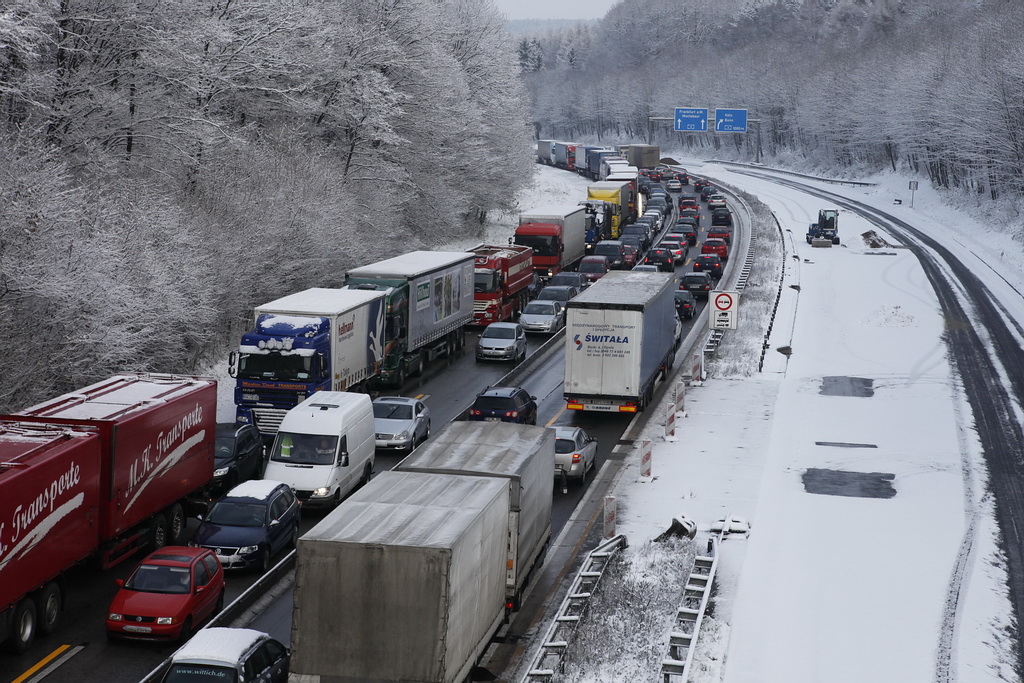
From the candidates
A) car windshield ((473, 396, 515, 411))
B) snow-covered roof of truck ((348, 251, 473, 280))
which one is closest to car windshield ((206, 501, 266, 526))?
car windshield ((473, 396, 515, 411))

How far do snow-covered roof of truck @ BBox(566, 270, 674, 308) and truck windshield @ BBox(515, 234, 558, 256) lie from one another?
21.0 m

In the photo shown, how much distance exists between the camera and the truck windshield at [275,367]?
30031 millimetres

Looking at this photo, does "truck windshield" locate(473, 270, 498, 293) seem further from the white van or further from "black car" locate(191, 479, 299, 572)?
"black car" locate(191, 479, 299, 572)

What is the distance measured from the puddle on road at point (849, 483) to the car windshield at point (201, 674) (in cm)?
1600

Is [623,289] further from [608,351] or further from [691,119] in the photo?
[691,119]

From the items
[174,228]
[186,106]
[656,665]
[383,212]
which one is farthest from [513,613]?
[383,212]

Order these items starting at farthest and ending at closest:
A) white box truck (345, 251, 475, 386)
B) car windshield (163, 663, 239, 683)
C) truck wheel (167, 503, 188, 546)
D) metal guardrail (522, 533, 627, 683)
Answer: white box truck (345, 251, 475, 386), truck wheel (167, 503, 188, 546), metal guardrail (522, 533, 627, 683), car windshield (163, 663, 239, 683)

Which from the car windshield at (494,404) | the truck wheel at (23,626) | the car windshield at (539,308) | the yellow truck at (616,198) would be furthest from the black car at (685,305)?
the truck wheel at (23,626)

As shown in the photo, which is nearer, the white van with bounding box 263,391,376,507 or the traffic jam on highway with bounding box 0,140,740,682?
the traffic jam on highway with bounding box 0,140,740,682

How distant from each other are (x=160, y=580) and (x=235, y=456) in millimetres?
8109

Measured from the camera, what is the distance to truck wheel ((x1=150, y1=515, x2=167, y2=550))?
21.9 m

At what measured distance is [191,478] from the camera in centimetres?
2306

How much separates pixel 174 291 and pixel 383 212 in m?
25.7

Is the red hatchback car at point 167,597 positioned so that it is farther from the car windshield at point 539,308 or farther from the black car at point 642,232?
the black car at point 642,232
